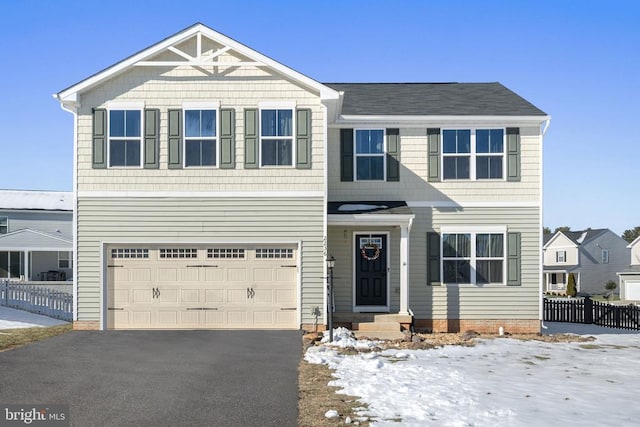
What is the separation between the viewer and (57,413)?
7.87 m

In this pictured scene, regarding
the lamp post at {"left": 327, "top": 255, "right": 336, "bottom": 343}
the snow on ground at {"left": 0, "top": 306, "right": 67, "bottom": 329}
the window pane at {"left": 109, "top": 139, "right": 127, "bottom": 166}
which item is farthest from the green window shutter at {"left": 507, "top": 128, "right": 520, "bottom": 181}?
the snow on ground at {"left": 0, "top": 306, "right": 67, "bottom": 329}

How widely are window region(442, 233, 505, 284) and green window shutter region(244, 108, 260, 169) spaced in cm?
566

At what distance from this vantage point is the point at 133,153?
15828 millimetres

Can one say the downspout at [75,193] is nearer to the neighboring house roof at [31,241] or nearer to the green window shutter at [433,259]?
the green window shutter at [433,259]

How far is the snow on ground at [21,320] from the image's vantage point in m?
17.6

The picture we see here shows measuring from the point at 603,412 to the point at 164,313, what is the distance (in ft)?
35.8

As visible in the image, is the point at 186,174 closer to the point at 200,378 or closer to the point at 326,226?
the point at 326,226

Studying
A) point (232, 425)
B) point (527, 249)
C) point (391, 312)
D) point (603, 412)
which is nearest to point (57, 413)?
point (232, 425)

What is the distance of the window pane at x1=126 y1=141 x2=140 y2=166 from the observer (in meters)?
15.8

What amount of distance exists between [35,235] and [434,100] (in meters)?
27.6

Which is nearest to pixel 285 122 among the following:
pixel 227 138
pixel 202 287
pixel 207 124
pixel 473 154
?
pixel 227 138

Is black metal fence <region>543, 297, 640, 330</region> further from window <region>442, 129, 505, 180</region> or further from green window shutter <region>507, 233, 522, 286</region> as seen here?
window <region>442, 129, 505, 180</region>

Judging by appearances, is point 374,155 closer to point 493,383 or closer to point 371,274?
point 371,274

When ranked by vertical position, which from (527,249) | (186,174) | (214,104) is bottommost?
(527,249)
